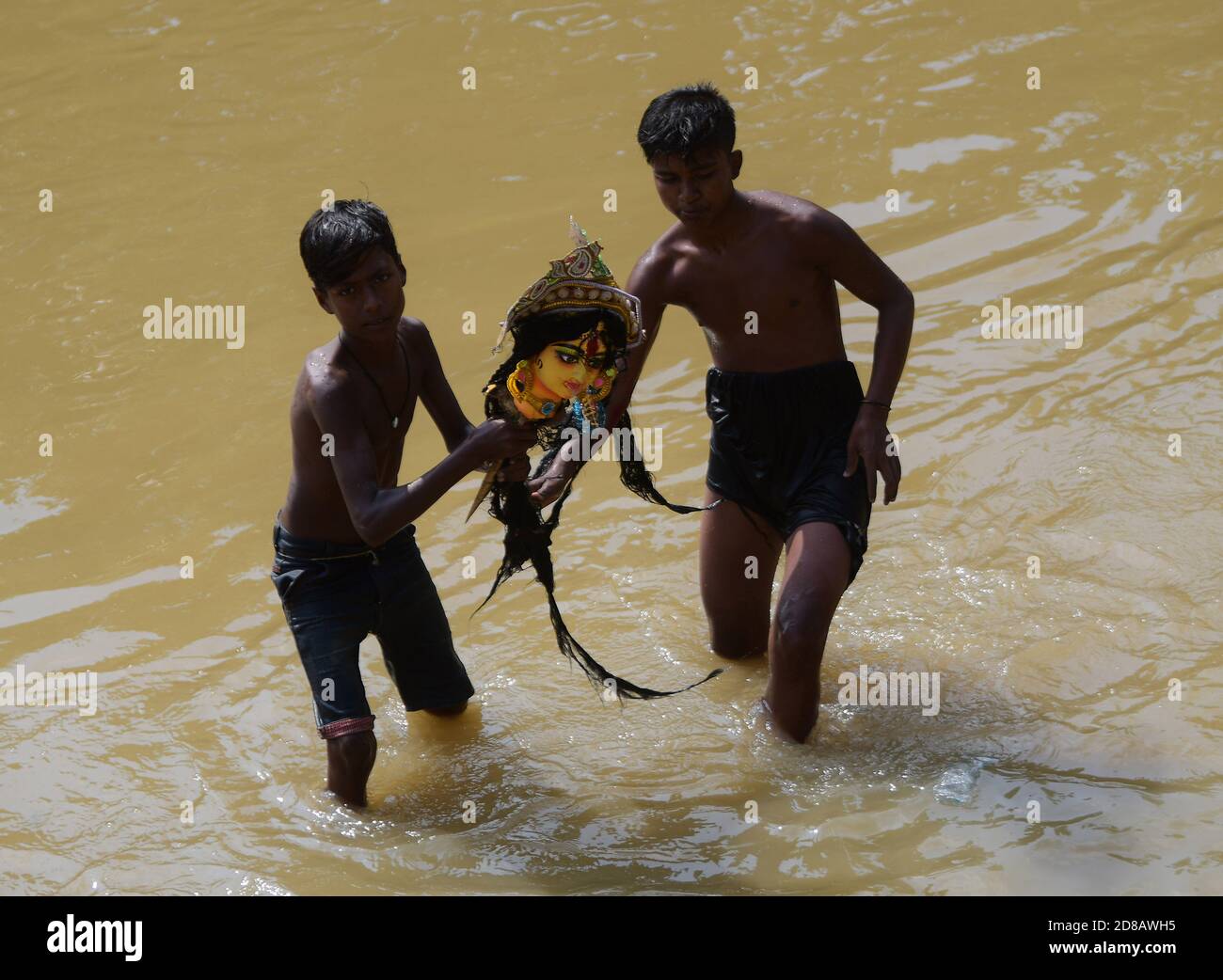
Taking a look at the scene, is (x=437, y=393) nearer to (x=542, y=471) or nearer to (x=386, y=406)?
(x=386, y=406)

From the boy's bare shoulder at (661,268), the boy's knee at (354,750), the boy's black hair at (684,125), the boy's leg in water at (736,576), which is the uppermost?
the boy's black hair at (684,125)

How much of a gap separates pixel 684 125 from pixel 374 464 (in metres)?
1.25

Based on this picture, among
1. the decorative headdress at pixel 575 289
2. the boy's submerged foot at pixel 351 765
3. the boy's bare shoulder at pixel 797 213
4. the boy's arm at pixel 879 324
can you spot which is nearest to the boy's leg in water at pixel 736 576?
the boy's arm at pixel 879 324

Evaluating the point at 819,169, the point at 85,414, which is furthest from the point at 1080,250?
the point at 85,414

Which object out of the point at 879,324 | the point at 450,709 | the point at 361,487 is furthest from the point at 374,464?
the point at 879,324

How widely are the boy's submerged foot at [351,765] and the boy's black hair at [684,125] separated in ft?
5.94

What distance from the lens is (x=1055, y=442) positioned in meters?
5.86

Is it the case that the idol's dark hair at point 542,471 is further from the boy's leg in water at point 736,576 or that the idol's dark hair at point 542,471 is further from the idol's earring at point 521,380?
the boy's leg in water at point 736,576

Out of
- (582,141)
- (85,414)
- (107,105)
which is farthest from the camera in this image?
(107,105)

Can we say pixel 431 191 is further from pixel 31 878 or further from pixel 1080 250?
pixel 31 878

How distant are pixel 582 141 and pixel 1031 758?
17.6ft

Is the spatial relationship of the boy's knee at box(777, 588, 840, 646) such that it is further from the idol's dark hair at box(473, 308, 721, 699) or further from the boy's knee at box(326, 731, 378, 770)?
the boy's knee at box(326, 731, 378, 770)

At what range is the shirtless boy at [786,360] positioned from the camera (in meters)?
4.12

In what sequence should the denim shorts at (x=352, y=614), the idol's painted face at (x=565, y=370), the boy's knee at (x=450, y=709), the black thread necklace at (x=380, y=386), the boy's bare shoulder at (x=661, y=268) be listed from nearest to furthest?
1. the idol's painted face at (x=565, y=370)
2. the black thread necklace at (x=380, y=386)
3. the denim shorts at (x=352, y=614)
4. the boy's bare shoulder at (x=661, y=268)
5. the boy's knee at (x=450, y=709)
